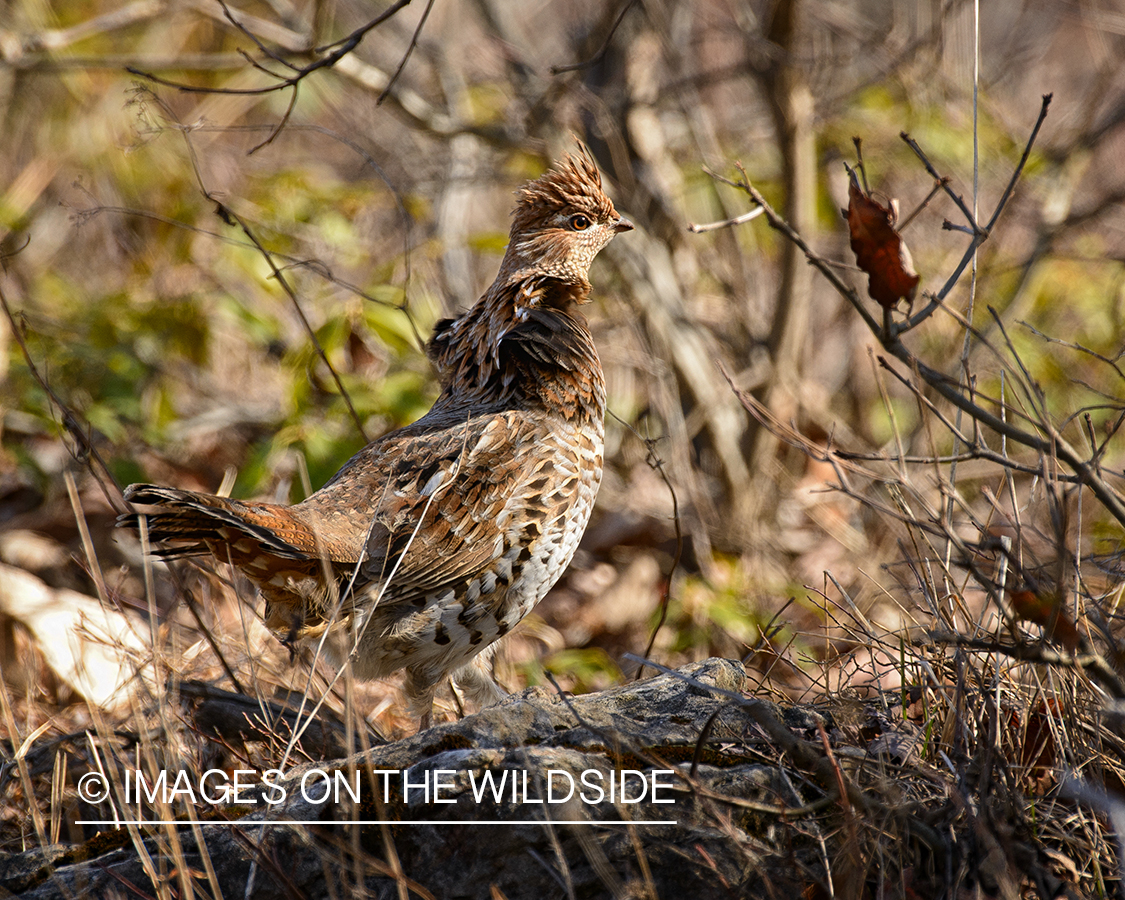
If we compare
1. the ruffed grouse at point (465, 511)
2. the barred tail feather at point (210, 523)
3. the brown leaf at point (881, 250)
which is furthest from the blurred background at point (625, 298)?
the brown leaf at point (881, 250)

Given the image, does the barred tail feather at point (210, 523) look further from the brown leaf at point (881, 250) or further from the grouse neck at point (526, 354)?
the brown leaf at point (881, 250)

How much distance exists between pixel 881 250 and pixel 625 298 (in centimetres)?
429

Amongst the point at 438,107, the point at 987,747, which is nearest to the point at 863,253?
the point at 987,747

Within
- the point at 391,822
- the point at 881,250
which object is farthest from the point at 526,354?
the point at 391,822

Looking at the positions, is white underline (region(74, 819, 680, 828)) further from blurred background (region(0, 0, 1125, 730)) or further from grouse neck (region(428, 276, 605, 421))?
blurred background (region(0, 0, 1125, 730))

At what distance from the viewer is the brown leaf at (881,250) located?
217 cm

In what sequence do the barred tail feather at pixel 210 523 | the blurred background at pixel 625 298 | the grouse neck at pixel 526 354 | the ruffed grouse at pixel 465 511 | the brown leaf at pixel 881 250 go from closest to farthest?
1. the brown leaf at pixel 881 250
2. the barred tail feather at pixel 210 523
3. the ruffed grouse at pixel 465 511
4. the grouse neck at pixel 526 354
5. the blurred background at pixel 625 298

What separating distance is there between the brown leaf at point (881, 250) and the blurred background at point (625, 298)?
9.48 ft

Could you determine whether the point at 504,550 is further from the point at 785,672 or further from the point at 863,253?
the point at 785,672

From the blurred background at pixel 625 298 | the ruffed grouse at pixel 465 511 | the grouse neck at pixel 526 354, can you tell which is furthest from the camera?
the blurred background at pixel 625 298

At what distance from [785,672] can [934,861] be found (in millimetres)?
3030

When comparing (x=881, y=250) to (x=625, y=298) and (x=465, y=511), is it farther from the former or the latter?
(x=625, y=298)

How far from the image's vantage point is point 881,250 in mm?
2188

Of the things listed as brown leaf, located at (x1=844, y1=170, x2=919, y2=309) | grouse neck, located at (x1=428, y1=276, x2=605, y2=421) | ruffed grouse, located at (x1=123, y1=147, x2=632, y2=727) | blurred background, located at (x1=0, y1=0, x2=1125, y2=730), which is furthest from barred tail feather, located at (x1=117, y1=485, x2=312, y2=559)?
brown leaf, located at (x1=844, y1=170, x2=919, y2=309)
